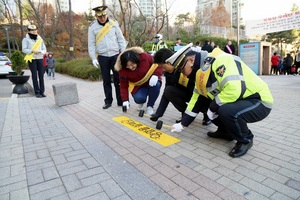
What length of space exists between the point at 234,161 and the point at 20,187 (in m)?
2.02

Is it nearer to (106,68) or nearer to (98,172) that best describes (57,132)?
(98,172)

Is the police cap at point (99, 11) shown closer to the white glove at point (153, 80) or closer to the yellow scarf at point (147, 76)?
the yellow scarf at point (147, 76)

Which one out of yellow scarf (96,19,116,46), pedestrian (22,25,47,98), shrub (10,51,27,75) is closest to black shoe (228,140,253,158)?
yellow scarf (96,19,116,46)

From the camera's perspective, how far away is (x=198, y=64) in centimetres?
258

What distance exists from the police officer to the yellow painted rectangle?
1.09 metres

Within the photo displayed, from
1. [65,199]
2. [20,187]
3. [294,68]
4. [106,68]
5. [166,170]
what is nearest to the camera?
[65,199]

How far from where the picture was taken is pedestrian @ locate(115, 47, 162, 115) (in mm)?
3784

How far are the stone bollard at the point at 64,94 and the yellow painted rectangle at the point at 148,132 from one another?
1797mm

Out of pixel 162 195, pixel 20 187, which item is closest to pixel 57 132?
pixel 20 187

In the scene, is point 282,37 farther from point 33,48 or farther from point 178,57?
point 178,57

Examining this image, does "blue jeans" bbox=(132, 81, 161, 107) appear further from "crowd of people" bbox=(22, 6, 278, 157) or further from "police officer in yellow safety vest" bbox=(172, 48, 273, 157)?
"police officer in yellow safety vest" bbox=(172, 48, 273, 157)

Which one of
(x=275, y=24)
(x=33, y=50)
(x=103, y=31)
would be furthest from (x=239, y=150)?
(x=275, y=24)

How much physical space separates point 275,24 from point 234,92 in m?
11.1

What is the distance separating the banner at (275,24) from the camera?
10.5 meters
